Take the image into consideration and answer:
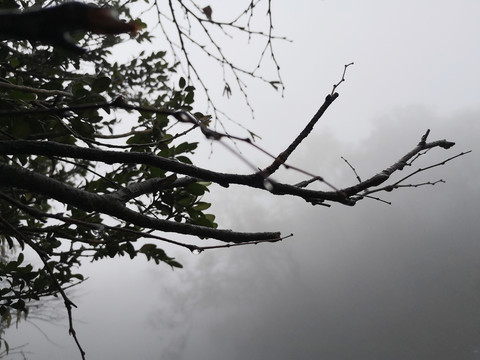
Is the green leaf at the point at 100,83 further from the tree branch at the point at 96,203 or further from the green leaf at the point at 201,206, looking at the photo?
the green leaf at the point at 201,206

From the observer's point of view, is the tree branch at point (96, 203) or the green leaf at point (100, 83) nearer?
the tree branch at point (96, 203)

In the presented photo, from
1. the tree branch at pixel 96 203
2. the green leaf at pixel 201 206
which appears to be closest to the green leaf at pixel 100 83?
the tree branch at pixel 96 203

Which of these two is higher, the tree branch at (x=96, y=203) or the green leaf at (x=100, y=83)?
the green leaf at (x=100, y=83)

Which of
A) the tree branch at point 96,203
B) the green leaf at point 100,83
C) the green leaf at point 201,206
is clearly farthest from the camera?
the green leaf at point 201,206

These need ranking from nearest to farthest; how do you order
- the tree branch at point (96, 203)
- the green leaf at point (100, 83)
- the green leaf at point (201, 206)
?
1. the tree branch at point (96, 203)
2. the green leaf at point (100, 83)
3. the green leaf at point (201, 206)

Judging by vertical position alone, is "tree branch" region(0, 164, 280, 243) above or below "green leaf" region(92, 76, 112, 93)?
below

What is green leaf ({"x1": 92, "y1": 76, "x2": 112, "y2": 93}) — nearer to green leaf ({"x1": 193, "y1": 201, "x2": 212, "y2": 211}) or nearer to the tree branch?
the tree branch

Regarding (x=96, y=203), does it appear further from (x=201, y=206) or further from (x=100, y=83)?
(x=201, y=206)

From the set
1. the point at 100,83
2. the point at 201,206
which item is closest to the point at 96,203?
the point at 100,83

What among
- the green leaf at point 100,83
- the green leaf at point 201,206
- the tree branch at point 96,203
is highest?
the green leaf at point 100,83

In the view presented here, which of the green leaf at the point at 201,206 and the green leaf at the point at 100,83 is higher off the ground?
the green leaf at the point at 100,83

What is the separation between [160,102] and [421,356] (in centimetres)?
7783

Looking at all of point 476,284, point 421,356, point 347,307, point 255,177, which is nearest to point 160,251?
point 255,177

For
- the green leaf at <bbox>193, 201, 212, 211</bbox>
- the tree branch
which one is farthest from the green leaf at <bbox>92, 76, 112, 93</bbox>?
the green leaf at <bbox>193, 201, 212, 211</bbox>
